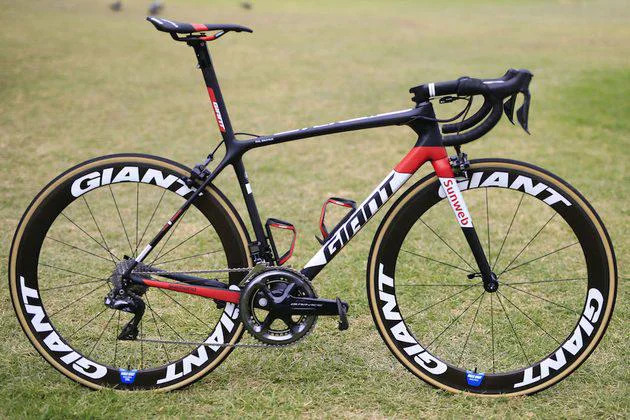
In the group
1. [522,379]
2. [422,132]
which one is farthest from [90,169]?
[522,379]

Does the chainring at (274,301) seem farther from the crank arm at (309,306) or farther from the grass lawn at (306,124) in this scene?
the grass lawn at (306,124)

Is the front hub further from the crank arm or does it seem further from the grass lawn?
the crank arm

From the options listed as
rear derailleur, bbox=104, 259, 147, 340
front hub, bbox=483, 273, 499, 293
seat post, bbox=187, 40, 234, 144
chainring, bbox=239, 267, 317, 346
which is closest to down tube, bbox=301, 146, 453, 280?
chainring, bbox=239, 267, 317, 346

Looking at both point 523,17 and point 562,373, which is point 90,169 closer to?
point 562,373

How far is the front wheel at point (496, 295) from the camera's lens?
132 inches

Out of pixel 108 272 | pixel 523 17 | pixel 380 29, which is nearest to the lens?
pixel 108 272

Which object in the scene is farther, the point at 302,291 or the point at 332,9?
the point at 332,9

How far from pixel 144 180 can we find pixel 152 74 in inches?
373

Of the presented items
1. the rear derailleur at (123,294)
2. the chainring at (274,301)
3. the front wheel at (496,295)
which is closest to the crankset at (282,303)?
the chainring at (274,301)

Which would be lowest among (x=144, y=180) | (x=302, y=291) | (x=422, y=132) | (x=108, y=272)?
(x=108, y=272)

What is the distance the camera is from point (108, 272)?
16.8 ft

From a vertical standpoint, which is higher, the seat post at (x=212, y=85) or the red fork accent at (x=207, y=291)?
the seat post at (x=212, y=85)

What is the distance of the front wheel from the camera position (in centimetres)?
335

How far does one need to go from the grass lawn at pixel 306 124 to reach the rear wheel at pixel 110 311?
14 centimetres
